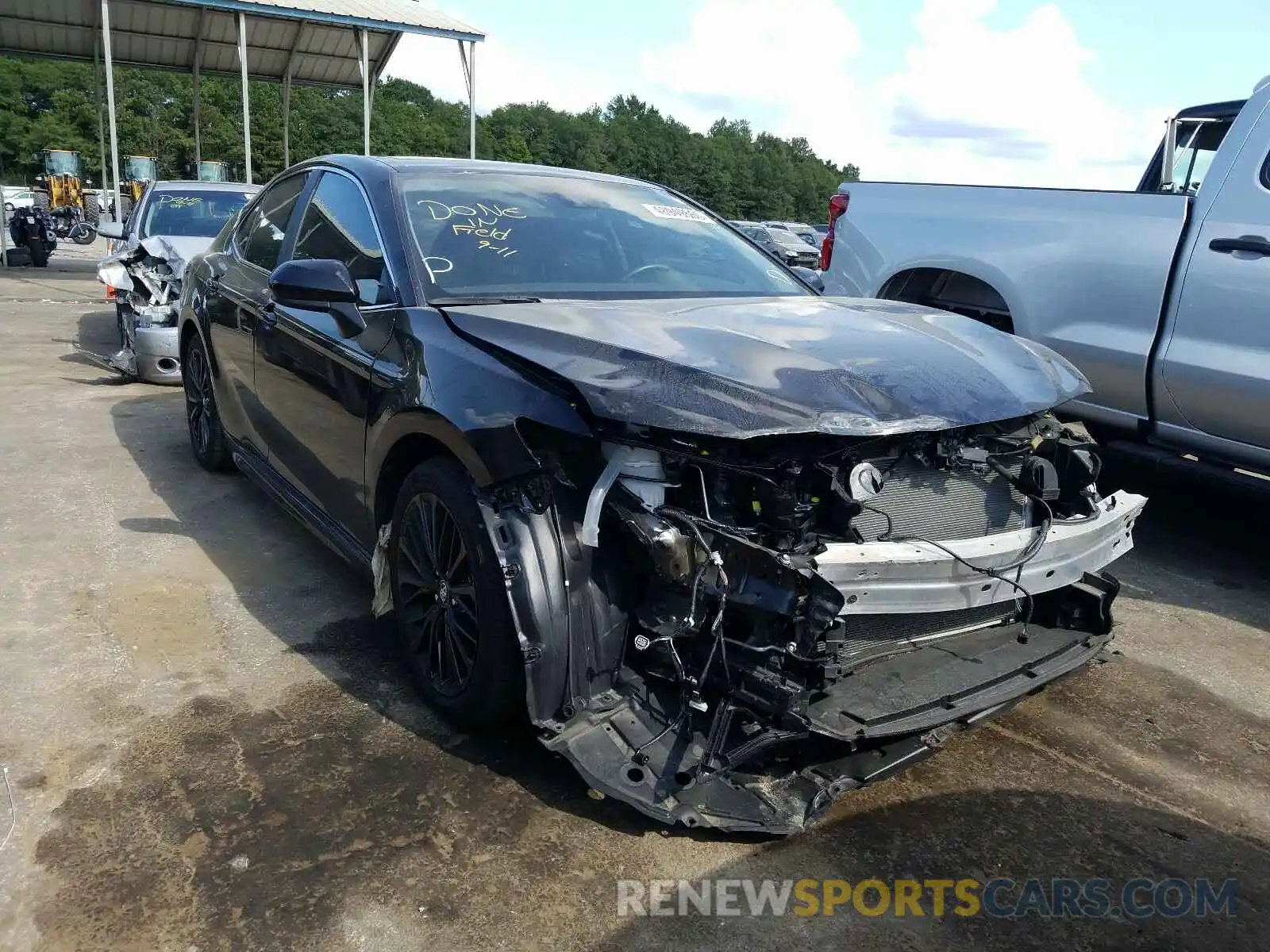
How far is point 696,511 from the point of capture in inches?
101

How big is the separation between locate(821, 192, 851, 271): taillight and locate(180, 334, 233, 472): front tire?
3.73 metres

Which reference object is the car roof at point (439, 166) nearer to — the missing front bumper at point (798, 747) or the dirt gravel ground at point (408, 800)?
the dirt gravel ground at point (408, 800)

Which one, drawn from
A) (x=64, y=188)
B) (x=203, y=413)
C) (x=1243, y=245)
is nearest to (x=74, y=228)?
(x=203, y=413)

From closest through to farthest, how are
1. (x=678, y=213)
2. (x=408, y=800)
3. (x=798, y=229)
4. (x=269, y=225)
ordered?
(x=408, y=800), (x=678, y=213), (x=269, y=225), (x=798, y=229)

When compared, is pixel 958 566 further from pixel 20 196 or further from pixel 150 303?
pixel 20 196

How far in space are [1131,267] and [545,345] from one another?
136 inches

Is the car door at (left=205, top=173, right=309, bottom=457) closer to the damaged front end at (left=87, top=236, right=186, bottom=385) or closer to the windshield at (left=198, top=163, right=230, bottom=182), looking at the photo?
the damaged front end at (left=87, top=236, right=186, bottom=385)

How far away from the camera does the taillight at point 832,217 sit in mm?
6160

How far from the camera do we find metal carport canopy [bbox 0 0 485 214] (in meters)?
17.0

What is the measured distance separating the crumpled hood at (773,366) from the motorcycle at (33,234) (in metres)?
21.5

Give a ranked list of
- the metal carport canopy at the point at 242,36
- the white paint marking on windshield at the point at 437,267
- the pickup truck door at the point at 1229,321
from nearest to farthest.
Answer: the white paint marking on windshield at the point at 437,267, the pickup truck door at the point at 1229,321, the metal carport canopy at the point at 242,36

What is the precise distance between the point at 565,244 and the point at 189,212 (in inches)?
308

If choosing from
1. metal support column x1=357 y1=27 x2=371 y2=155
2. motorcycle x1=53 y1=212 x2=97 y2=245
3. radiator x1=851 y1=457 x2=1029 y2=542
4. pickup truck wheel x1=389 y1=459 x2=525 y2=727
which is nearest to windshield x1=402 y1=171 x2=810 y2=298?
pickup truck wheel x1=389 y1=459 x2=525 y2=727

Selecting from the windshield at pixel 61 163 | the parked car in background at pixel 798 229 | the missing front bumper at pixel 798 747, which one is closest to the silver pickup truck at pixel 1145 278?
the missing front bumper at pixel 798 747
